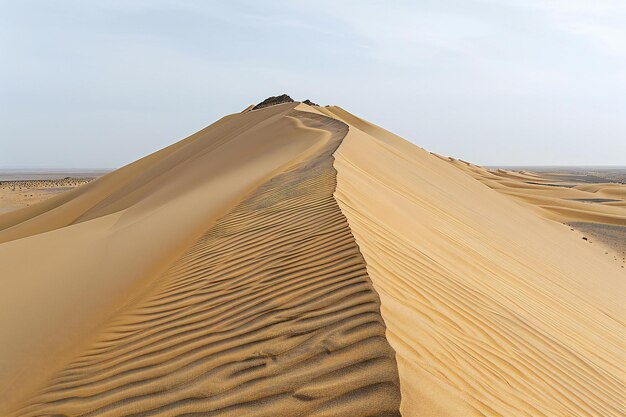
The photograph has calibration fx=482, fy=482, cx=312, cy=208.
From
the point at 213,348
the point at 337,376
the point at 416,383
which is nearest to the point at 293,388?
the point at 337,376

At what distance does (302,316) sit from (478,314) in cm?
171

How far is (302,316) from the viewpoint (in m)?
2.90

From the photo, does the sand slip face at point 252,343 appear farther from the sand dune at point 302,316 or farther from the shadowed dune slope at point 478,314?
the shadowed dune slope at point 478,314

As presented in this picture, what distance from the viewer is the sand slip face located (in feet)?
7.39

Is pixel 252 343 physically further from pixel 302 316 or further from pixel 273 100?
pixel 273 100

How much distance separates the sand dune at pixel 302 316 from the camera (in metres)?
2.39

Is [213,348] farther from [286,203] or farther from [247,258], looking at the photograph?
[286,203]

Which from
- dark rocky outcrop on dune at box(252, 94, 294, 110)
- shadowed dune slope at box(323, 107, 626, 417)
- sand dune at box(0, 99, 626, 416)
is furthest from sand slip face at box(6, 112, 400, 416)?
dark rocky outcrop on dune at box(252, 94, 294, 110)

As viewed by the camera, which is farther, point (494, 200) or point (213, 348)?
point (494, 200)

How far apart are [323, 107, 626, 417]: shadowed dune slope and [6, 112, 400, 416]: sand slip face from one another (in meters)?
0.18

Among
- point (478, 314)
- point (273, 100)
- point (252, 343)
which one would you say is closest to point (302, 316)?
point (252, 343)

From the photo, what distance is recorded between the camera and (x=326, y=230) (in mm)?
4305

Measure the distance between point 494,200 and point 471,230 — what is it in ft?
25.0

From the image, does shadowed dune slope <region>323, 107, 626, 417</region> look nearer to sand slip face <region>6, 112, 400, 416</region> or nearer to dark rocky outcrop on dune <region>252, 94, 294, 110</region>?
sand slip face <region>6, 112, 400, 416</region>
